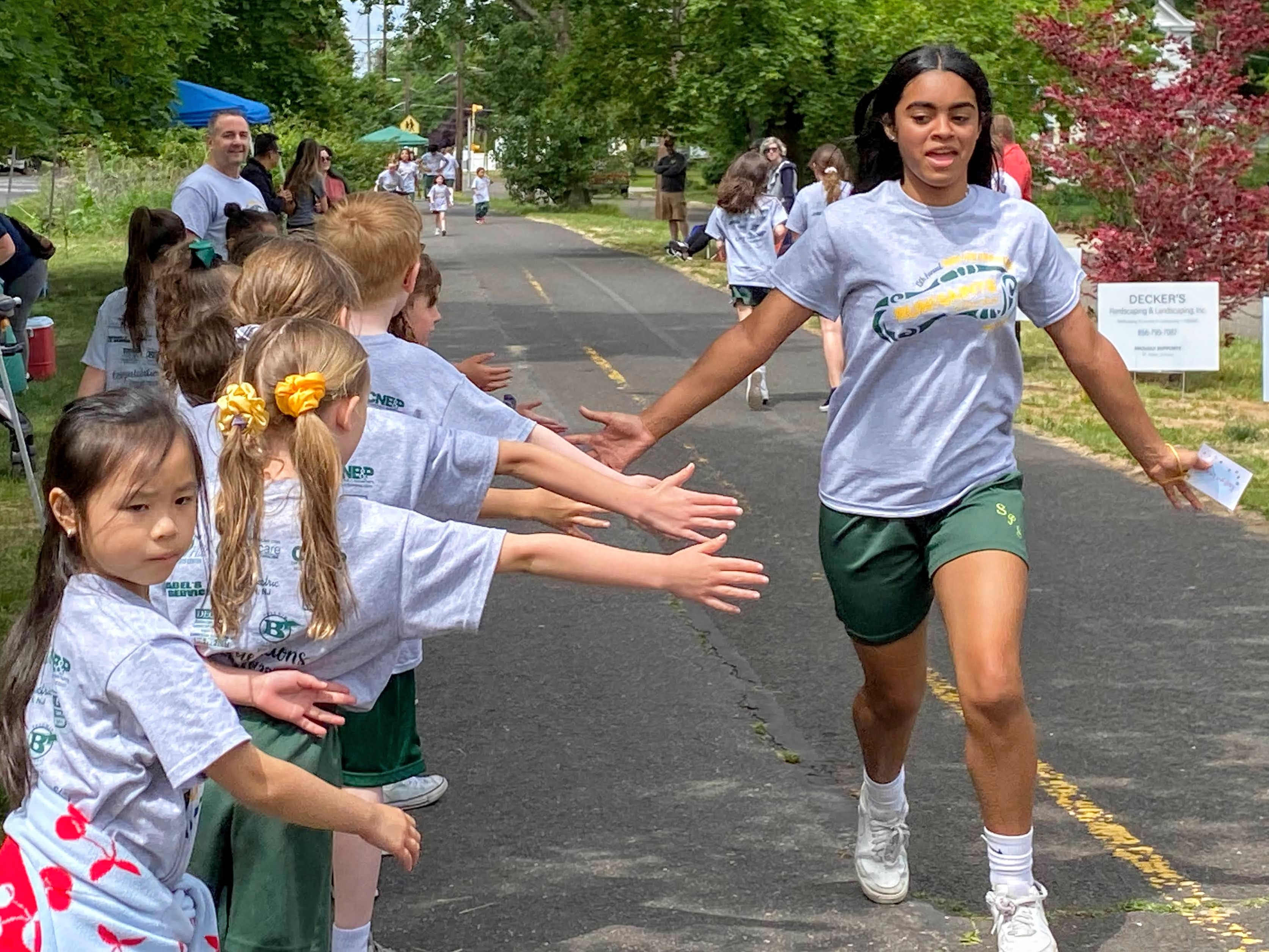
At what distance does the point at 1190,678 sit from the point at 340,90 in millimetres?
62997

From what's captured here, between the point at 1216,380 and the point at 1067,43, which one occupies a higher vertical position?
the point at 1067,43

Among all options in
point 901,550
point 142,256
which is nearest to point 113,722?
point 901,550

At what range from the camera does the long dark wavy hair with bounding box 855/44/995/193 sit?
4379 mm

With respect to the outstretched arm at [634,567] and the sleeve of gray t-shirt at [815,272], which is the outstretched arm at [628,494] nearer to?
the outstretched arm at [634,567]

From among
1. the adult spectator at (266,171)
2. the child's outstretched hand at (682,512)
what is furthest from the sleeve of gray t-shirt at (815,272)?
the adult spectator at (266,171)

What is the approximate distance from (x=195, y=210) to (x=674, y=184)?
26217 mm

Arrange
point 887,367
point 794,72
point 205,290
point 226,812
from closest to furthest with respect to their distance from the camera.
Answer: point 226,812 → point 887,367 → point 205,290 → point 794,72

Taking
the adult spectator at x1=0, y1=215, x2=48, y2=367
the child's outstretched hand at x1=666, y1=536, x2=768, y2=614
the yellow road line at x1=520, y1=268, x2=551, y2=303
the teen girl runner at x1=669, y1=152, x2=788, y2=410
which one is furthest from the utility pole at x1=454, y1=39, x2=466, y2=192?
the child's outstretched hand at x1=666, y1=536, x2=768, y2=614

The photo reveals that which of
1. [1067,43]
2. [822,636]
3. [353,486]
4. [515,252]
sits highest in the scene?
[1067,43]

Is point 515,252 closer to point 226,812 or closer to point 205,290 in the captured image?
point 205,290

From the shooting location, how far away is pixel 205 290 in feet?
17.6

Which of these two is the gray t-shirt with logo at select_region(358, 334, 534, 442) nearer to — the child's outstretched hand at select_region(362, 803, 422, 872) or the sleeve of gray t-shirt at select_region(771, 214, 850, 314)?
the sleeve of gray t-shirt at select_region(771, 214, 850, 314)

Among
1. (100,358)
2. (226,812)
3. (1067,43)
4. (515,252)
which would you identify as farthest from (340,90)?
(226,812)

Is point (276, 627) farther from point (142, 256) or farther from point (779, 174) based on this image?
point (779, 174)
